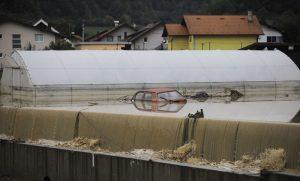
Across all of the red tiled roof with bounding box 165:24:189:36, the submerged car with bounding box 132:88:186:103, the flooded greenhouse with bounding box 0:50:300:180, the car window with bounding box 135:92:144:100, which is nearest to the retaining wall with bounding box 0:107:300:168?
the flooded greenhouse with bounding box 0:50:300:180

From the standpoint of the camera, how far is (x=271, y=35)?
67.8m

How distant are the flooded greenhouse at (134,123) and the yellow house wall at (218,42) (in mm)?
26813

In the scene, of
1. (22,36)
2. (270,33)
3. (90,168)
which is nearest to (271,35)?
(270,33)

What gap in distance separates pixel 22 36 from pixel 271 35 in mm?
29822

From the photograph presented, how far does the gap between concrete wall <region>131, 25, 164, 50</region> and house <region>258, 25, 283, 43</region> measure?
13.8 m

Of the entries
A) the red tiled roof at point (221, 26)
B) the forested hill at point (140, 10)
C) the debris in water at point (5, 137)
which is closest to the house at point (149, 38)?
the red tiled roof at point (221, 26)

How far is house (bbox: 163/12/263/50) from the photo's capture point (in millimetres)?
59656

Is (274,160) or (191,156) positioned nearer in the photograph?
(274,160)

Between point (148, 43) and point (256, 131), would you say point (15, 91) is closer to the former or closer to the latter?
point (256, 131)

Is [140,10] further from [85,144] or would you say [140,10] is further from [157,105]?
[85,144]

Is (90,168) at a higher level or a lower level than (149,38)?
lower

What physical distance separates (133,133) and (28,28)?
150 feet

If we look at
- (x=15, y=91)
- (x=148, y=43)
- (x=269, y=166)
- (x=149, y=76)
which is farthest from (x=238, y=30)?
(x=269, y=166)

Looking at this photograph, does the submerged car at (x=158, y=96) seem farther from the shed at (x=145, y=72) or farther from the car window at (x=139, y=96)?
the shed at (x=145, y=72)
